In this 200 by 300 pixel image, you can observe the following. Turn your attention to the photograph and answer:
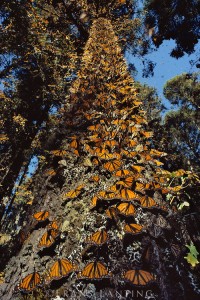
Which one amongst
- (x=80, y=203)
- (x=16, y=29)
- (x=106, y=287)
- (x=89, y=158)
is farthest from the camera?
(x=16, y=29)

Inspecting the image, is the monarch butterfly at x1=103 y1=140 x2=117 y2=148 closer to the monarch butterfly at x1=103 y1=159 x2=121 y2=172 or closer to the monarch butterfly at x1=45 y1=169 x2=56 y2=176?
the monarch butterfly at x1=103 y1=159 x2=121 y2=172

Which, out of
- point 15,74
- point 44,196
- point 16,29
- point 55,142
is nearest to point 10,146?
point 15,74

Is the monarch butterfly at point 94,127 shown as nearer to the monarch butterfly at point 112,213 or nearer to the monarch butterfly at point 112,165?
the monarch butterfly at point 112,165

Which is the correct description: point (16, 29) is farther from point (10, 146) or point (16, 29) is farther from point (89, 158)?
point (89, 158)

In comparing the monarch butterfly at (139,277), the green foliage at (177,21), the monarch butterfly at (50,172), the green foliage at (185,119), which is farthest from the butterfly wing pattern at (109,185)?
the green foliage at (185,119)

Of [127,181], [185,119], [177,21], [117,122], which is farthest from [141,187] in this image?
[185,119]

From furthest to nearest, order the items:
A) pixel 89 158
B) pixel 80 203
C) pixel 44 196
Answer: pixel 89 158, pixel 44 196, pixel 80 203

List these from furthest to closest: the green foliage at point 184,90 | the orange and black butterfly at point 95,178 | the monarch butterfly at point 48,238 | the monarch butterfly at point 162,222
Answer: the green foliage at point 184,90 < the orange and black butterfly at point 95,178 < the monarch butterfly at point 162,222 < the monarch butterfly at point 48,238
